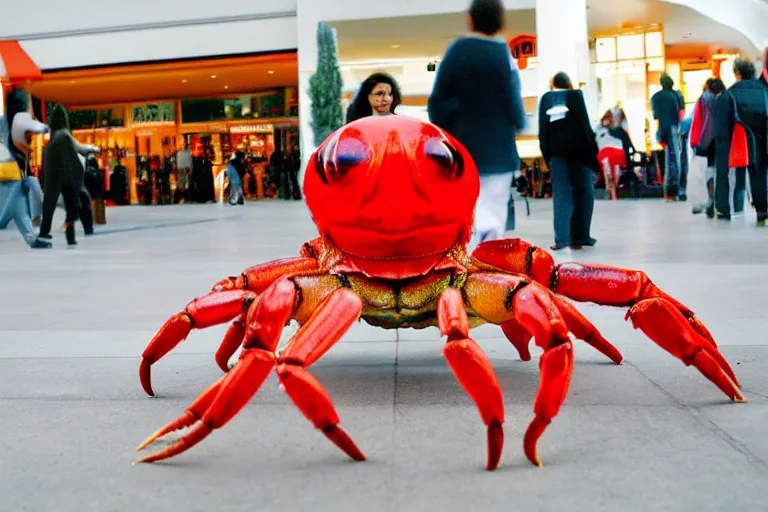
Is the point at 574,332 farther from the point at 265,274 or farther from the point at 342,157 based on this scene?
the point at 265,274

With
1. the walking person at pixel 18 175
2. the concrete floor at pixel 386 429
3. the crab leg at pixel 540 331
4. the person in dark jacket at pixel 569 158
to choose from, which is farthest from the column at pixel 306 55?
the crab leg at pixel 540 331

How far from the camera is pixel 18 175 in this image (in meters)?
12.5

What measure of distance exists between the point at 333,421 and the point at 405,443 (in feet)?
1.32

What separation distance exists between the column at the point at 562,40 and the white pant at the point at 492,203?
1887cm

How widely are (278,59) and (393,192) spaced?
27140mm

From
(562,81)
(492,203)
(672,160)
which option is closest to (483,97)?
(492,203)

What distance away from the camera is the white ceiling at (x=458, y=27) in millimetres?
26062

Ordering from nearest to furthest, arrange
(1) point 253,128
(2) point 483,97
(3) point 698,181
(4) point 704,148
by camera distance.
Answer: (2) point 483,97
(4) point 704,148
(3) point 698,181
(1) point 253,128

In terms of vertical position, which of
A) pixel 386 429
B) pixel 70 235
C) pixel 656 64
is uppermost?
pixel 656 64

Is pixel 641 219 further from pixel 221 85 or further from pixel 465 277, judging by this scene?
pixel 221 85

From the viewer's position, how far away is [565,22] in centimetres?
2514

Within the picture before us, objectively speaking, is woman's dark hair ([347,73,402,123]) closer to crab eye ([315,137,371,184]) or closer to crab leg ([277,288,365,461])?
crab eye ([315,137,371,184])

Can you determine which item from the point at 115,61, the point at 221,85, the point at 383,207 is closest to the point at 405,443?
the point at 383,207

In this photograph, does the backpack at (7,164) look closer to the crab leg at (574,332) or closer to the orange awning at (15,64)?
the crab leg at (574,332)
